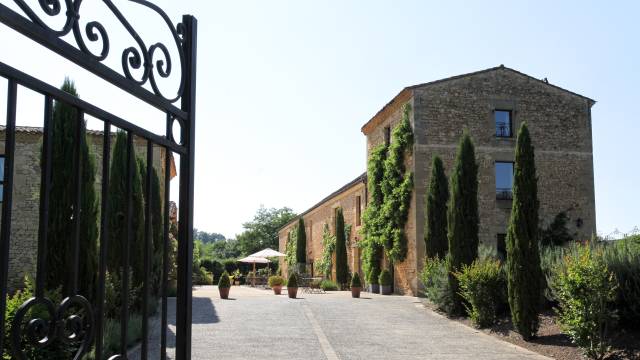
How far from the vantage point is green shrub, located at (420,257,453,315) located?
15992 mm

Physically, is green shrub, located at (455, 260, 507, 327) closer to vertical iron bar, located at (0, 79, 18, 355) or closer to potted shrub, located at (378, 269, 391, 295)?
potted shrub, located at (378, 269, 391, 295)

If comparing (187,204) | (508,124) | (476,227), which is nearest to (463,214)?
(476,227)

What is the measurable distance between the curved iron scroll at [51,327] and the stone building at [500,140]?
66.8ft

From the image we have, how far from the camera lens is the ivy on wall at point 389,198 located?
2295 cm

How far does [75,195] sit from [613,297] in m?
10.0

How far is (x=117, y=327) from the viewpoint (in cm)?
1037

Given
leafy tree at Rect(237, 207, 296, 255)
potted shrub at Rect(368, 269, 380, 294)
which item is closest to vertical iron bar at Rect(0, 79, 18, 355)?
potted shrub at Rect(368, 269, 380, 294)

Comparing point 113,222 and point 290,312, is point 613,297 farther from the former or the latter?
point 113,222

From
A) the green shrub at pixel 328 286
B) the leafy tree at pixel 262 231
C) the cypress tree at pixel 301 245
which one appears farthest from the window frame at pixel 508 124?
the leafy tree at pixel 262 231

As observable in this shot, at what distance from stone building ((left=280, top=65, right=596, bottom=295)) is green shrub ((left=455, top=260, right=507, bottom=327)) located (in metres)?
7.62

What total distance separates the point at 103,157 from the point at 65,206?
605cm

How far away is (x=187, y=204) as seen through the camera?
2.79m

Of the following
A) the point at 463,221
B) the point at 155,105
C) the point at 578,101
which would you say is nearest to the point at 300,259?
the point at 578,101

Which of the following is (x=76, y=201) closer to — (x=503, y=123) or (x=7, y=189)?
(x=7, y=189)
